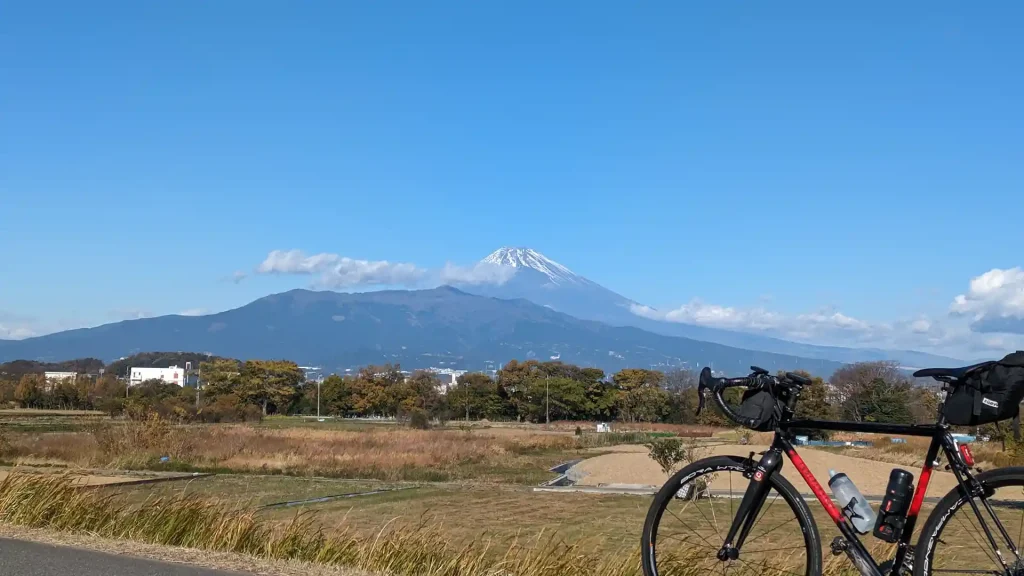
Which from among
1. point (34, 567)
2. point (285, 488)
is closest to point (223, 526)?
point (34, 567)

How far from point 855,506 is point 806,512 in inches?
8.7

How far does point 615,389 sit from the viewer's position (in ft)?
363

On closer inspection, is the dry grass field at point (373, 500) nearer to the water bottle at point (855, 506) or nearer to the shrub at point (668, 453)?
the water bottle at point (855, 506)

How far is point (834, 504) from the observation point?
13.8 ft

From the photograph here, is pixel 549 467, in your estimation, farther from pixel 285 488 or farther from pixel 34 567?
pixel 34 567

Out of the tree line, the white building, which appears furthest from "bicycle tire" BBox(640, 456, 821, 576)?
the white building

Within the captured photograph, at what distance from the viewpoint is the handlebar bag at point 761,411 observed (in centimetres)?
418

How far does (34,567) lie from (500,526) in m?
19.7

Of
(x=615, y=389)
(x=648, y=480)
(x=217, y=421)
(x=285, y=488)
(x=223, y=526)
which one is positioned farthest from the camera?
(x=615, y=389)

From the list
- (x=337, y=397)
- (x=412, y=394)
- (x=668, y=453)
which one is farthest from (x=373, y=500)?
(x=337, y=397)

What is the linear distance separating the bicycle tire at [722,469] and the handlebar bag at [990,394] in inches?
29.9

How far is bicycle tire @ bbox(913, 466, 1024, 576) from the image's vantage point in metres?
3.81

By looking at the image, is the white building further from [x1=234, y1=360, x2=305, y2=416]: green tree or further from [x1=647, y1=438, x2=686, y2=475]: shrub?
[x1=647, y1=438, x2=686, y2=475]: shrub

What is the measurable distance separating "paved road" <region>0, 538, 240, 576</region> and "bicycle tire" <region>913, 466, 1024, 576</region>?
3948 millimetres
